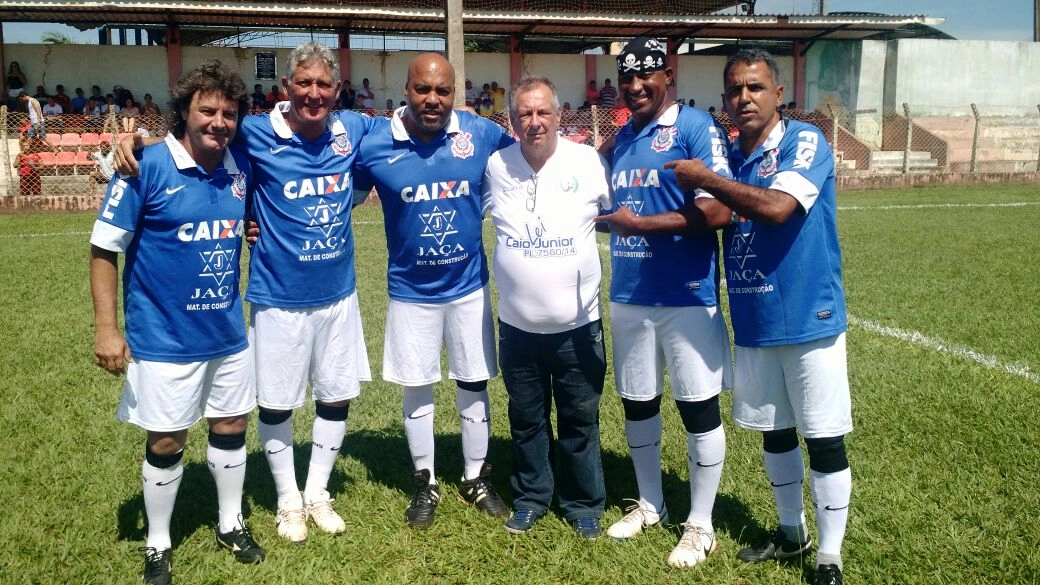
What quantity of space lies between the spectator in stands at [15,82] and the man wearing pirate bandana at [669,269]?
25.1 m

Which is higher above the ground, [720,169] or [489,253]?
[720,169]

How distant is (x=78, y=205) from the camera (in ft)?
59.0

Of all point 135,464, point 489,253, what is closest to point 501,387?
point 135,464

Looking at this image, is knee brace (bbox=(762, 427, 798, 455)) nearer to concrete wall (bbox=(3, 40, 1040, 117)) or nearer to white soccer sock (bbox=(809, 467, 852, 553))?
white soccer sock (bbox=(809, 467, 852, 553))

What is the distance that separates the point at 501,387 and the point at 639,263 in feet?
9.05

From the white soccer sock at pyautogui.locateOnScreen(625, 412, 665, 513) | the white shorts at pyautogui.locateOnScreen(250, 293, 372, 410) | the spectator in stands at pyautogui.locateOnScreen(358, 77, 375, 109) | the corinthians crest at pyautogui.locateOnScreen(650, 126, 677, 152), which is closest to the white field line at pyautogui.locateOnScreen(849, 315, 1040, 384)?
the white soccer sock at pyautogui.locateOnScreen(625, 412, 665, 513)

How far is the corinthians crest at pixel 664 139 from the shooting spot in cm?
372

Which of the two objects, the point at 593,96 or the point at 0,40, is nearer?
the point at 0,40

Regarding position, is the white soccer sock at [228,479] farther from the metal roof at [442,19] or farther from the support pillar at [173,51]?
the support pillar at [173,51]

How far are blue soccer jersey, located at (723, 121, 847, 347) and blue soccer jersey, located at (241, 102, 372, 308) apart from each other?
1.88 meters

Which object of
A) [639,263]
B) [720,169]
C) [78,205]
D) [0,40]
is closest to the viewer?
[720,169]

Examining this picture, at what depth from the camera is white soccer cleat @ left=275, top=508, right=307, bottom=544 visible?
4.11 metres

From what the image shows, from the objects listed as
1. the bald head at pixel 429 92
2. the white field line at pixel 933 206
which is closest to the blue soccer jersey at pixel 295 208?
the bald head at pixel 429 92

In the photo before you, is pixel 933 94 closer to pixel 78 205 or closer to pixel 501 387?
pixel 78 205
